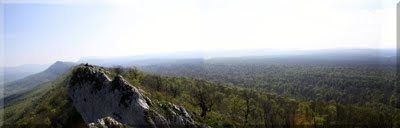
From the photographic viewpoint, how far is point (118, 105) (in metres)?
40.0

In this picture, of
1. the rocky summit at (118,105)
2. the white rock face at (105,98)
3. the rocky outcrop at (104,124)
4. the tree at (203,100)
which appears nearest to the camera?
the rocky outcrop at (104,124)

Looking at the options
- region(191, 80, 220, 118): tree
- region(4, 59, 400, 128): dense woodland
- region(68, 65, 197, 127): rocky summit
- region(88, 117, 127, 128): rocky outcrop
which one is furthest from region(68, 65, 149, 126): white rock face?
region(88, 117, 127, 128): rocky outcrop

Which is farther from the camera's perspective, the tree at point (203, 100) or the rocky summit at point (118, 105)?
the tree at point (203, 100)

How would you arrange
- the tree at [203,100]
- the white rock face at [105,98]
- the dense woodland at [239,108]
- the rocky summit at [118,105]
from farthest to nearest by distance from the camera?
the dense woodland at [239,108] → the tree at [203,100] → the white rock face at [105,98] → the rocky summit at [118,105]

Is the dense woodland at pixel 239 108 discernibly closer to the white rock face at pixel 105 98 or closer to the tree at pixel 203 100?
the tree at pixel 203 100

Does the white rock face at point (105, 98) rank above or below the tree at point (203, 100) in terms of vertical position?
above

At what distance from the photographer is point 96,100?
44094 mm

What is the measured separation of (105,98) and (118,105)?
3.31 m

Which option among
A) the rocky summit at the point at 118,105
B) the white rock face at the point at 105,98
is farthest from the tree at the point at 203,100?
the white rock face at the point at 105,98

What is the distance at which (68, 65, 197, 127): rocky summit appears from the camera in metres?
37.6

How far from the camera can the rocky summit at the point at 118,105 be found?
123ft

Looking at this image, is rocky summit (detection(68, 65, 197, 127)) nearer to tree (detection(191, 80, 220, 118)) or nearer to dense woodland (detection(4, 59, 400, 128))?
dense woodland (detection(4, 59, 400, 128))

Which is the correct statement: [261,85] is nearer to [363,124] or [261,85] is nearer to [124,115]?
[363,124]

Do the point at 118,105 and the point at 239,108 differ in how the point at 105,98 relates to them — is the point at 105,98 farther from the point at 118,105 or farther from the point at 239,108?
the point at 239,108
